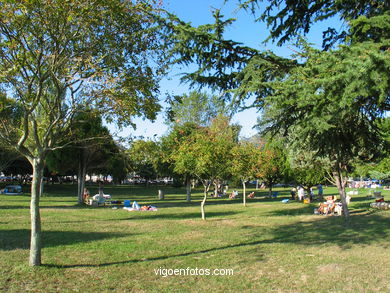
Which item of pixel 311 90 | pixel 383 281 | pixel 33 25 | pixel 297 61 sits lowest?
pixel 383 281

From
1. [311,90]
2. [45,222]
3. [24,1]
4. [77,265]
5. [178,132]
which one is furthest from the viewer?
[178,132]

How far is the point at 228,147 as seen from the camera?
17156mm

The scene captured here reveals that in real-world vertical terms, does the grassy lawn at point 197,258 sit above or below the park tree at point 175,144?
below

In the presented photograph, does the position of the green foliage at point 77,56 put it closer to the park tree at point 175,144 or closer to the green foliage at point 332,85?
the green foliage at point 332,85

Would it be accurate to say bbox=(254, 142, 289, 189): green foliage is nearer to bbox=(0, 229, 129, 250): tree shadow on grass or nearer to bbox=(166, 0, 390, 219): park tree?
bbox=(0, 229, 129, 250): tree shadow on grass

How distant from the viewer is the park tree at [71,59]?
6691 mm

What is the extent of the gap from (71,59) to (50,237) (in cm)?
621

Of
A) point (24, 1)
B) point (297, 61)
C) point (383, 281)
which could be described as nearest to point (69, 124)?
point (24, 1)

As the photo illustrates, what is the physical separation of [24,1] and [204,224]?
11.0m

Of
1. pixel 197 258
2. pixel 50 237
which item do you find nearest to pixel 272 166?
pixel 50 237

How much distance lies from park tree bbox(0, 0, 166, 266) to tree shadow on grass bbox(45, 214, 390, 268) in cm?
298

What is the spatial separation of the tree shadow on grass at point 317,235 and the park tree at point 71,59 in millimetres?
2982

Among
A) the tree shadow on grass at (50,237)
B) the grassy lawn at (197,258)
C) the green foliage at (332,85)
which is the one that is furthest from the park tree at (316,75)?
the tree shadow on grass at (50,237)

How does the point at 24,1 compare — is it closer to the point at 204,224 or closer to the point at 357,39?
the point at 357,39
